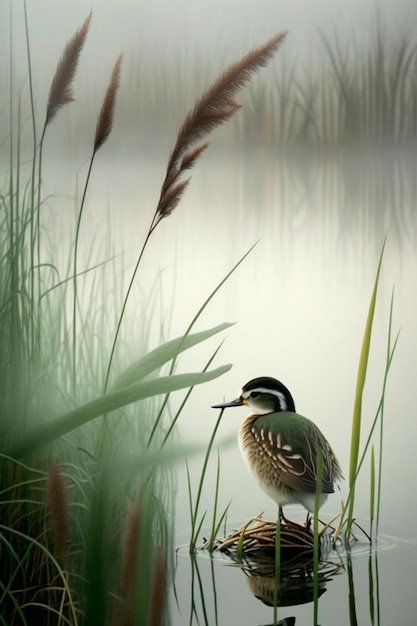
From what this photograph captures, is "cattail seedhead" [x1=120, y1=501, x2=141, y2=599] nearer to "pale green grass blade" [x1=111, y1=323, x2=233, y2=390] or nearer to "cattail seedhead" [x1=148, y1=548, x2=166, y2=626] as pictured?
"cattail seedhead" [x1=148, y1=548, x2=166, y2=626]

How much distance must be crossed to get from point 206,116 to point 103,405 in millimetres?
456

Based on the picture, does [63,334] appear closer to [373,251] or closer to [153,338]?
[153,338]

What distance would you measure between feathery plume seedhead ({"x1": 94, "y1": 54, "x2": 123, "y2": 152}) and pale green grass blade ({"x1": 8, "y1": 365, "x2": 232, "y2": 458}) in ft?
1.22

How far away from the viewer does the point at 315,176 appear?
4.91ft

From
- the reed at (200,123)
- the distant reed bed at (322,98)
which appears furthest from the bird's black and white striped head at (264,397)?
the distant reed bed at (322,98)

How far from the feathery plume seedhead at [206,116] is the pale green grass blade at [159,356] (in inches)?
7.1

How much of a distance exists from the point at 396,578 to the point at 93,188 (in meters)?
0.75

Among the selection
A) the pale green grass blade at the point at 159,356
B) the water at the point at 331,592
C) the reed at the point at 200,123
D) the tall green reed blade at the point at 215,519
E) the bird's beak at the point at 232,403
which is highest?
the reed at the point at 200,123

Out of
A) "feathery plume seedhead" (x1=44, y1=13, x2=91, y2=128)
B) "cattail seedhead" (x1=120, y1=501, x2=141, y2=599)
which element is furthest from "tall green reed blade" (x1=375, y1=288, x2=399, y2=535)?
"feathery plume seedhead" (x1=44, y1=13, x2=91, y2=128)

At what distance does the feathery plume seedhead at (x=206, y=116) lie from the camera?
4.81 feet

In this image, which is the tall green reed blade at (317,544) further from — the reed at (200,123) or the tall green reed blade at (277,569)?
the reed at (200,123)

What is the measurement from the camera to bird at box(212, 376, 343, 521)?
1.47 m

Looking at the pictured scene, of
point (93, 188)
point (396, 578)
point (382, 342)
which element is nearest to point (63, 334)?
point (93, 188)

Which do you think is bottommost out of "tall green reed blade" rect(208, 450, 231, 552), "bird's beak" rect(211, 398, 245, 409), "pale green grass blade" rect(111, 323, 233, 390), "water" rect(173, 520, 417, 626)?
"water" rect(173, 520, 417, 626)
